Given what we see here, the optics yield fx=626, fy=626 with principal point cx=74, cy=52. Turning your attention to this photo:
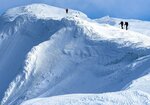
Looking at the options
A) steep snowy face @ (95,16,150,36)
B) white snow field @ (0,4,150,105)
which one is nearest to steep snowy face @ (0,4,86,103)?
white snow field @ (0,4,150,105)

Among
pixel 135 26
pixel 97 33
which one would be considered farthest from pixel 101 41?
pixel 135 26

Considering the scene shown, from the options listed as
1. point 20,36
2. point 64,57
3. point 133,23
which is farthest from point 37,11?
point 133,23

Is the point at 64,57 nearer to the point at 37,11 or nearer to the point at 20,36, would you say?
the point at 20,36

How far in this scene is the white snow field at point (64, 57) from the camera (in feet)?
187

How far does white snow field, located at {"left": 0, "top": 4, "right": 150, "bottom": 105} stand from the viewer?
5697 centimetres

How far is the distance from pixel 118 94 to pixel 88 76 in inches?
1228

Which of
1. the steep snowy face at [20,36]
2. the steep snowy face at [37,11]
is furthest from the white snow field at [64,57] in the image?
the steep snowy face at [37,11]

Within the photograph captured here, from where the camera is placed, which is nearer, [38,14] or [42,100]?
[42,100]

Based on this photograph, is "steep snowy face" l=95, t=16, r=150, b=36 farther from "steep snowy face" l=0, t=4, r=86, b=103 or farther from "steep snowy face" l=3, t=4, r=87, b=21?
"steep snowy face" l=0, t=4, r=86, b=103

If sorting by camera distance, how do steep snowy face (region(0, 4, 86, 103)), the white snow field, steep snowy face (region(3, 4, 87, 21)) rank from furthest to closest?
1. steep snowy face (region(3, 4, 87, 21))
2. steep snowy face (region(0, 4, 86, 103))
3. the white snow field

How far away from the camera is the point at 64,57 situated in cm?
6575

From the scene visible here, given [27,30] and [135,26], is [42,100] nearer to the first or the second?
[27,30]

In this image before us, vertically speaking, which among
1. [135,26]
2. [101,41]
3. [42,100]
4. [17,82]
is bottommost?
[135,26]

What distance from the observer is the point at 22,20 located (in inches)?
3039
